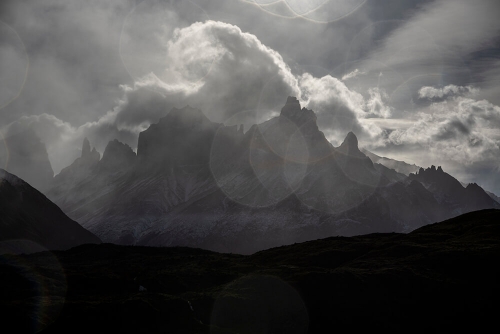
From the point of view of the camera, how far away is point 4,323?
Result: 63.5 m

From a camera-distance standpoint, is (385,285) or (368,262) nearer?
(385,285)

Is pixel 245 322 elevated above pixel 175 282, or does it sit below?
below

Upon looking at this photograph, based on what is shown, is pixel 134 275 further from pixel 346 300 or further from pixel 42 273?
pixel 346 300

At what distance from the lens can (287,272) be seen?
95.9 meters

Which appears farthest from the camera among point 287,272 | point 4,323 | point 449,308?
point 287,272

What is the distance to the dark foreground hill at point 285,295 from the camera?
2800 inches

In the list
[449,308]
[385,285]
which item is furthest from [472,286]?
[385,285]

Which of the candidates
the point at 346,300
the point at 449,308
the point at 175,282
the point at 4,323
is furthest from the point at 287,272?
the point at 4,323

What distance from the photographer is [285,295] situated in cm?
8250

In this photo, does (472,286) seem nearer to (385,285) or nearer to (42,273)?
(385,285)

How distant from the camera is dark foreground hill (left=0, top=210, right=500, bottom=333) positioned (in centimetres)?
7112

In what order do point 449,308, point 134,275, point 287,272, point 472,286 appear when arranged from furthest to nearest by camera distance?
1. point 134,275
2. point 287,272
3. point 472,286
4. point 449,308

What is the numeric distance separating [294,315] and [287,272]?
791 inches

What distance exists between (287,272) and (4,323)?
5720 cm
